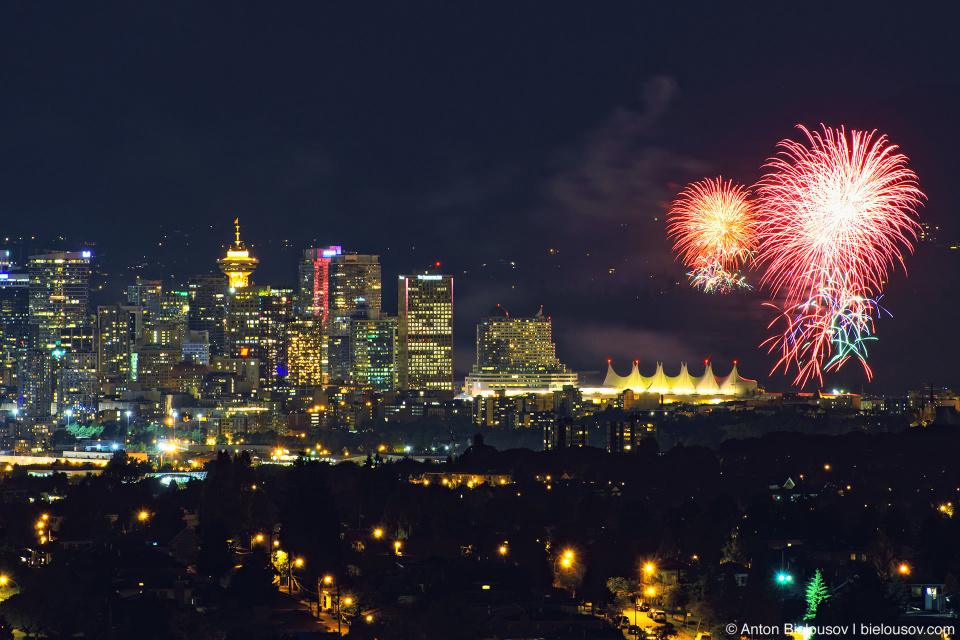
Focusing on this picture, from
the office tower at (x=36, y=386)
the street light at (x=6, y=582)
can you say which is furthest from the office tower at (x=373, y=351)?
the street light at (x=6, y=582)

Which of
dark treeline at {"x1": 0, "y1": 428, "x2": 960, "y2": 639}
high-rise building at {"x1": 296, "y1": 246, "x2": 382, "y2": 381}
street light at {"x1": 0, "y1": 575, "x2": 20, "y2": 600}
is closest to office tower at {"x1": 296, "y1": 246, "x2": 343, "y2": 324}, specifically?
high-rise building at {"x1": 296, "y1": 246, "x2": 382, "y2": 381}

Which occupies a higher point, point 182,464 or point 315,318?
point 315,318

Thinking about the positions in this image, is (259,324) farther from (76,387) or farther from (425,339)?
(76,387)

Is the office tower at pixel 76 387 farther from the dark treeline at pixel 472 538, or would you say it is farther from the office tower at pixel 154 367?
the dark treeline at pixel 472 538

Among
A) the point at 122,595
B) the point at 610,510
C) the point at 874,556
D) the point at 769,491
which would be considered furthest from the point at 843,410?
the point at 122,595

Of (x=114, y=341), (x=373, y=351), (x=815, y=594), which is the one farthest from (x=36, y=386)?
(x=815, y=594)

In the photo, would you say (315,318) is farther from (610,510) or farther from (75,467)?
(610,510)
